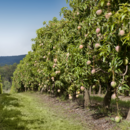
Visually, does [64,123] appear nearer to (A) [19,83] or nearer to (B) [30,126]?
(B) [30,126]

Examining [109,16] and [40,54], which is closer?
[109,16]

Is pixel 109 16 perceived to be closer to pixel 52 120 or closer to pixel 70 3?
pixel 70 3

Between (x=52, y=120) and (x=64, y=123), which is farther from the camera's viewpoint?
(x=52, y=120)

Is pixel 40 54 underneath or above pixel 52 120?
above

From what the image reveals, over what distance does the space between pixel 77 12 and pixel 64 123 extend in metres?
4.84

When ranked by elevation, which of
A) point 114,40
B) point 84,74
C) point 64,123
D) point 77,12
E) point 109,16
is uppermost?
point 77,12

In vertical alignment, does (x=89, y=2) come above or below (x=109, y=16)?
above

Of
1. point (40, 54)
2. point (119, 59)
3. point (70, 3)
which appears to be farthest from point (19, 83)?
point (119, 59)

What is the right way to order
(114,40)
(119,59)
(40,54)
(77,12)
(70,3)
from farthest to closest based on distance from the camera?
(40,54), (70,3), (77,12), (119,59), (114,40)

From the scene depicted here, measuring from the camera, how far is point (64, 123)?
644 centimetres

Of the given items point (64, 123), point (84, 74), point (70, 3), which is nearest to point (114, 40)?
point (84, 74)

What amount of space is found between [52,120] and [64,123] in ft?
2.48

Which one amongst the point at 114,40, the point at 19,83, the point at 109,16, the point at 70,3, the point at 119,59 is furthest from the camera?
the point at 19,83

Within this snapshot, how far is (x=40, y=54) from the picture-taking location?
39.1ft
